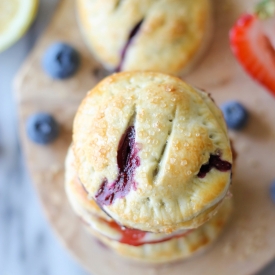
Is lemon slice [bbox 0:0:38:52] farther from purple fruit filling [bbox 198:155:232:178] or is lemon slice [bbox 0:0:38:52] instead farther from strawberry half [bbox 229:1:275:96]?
purple fruit filling [bbox 198:155:232:178]

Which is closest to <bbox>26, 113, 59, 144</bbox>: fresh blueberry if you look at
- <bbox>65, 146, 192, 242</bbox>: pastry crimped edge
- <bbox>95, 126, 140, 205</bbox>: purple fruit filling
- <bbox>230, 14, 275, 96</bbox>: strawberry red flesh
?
<bbox>65, 146, 192, 242</bbox>: pastry crimped edge

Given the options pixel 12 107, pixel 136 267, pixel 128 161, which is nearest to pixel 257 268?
pixel 136 267

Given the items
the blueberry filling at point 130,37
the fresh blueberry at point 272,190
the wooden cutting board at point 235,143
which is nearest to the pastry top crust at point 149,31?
the blueberry filling at point 130,37

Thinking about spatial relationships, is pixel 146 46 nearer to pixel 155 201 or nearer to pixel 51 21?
pixel 51 21

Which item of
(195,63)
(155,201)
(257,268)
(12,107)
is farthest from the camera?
(12,107)

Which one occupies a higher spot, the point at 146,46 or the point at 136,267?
the point at 146,46

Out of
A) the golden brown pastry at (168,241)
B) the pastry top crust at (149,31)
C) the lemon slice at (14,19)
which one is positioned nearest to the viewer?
the golden brown pastry at (168,241)

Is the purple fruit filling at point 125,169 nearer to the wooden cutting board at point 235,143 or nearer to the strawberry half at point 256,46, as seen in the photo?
the wooden cutting board at point 235,143
